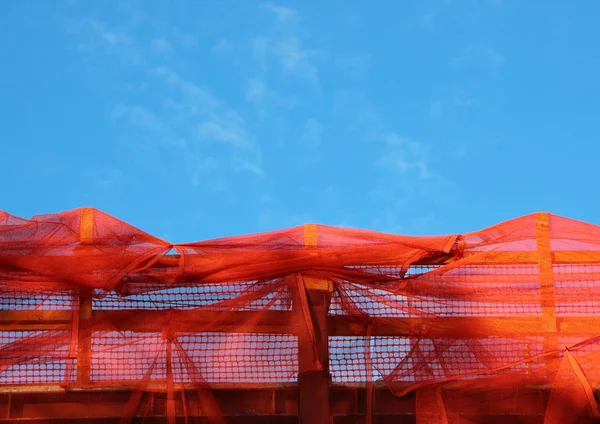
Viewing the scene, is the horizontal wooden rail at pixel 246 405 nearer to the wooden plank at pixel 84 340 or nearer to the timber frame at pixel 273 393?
the timber frame at pixel 273 393

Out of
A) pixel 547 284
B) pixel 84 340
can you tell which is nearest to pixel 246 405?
pixel 84 340

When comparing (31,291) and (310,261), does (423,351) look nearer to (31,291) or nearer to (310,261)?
(310,261)

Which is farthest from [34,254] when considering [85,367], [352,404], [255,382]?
[352,404]

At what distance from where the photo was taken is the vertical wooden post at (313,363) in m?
7.47

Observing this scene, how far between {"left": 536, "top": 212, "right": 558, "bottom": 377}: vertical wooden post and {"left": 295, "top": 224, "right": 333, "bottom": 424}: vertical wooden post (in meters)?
1.52

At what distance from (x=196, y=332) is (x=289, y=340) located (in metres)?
0.65

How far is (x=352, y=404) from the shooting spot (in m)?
7.59

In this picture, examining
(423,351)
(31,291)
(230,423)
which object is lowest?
(230,423)

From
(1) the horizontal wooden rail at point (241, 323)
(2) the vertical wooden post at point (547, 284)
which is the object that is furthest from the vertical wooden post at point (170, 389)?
(2) the vertical wooden post at point (547, 284)

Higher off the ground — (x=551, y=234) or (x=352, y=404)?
(x=551, y=234)

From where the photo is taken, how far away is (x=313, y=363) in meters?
7.48

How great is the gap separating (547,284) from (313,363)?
5.78 ft

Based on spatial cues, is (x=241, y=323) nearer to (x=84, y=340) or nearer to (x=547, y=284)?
(x=84, y=340)

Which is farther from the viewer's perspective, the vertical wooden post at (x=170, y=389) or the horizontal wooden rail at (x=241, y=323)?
the horizontal wooden rail at (x=241, y=323)
